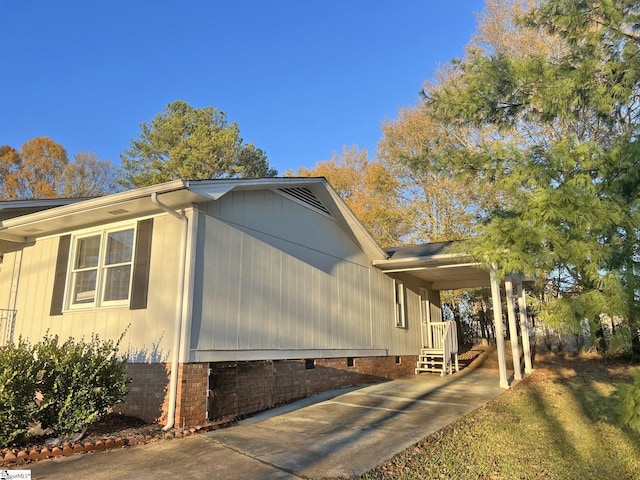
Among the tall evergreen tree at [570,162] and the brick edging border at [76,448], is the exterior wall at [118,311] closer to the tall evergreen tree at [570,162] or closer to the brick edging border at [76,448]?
the brick edging border at [76,448]

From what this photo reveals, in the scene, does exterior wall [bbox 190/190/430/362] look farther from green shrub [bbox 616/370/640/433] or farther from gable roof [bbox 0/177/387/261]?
green shrub [bbox 616/370/640/433]

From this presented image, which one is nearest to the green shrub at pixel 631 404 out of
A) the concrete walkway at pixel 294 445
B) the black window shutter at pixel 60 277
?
the concrete walkway at pixel 294 445

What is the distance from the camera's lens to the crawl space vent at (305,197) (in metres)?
9.30

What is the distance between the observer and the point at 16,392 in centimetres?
507

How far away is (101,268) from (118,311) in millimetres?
887

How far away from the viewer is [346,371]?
10.4m

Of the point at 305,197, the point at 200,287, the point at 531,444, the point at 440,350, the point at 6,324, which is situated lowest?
the point at 531,444

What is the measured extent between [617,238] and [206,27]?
1548cm

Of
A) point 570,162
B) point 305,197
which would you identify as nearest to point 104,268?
point 305,197

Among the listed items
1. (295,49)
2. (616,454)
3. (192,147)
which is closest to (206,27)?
(295,49)

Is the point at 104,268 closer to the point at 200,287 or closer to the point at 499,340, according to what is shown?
the point at 200,287

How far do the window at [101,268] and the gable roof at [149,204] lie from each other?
0.29 m

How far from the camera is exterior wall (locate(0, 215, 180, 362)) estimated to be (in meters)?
6.68

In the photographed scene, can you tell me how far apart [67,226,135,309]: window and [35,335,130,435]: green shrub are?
4.97ft
